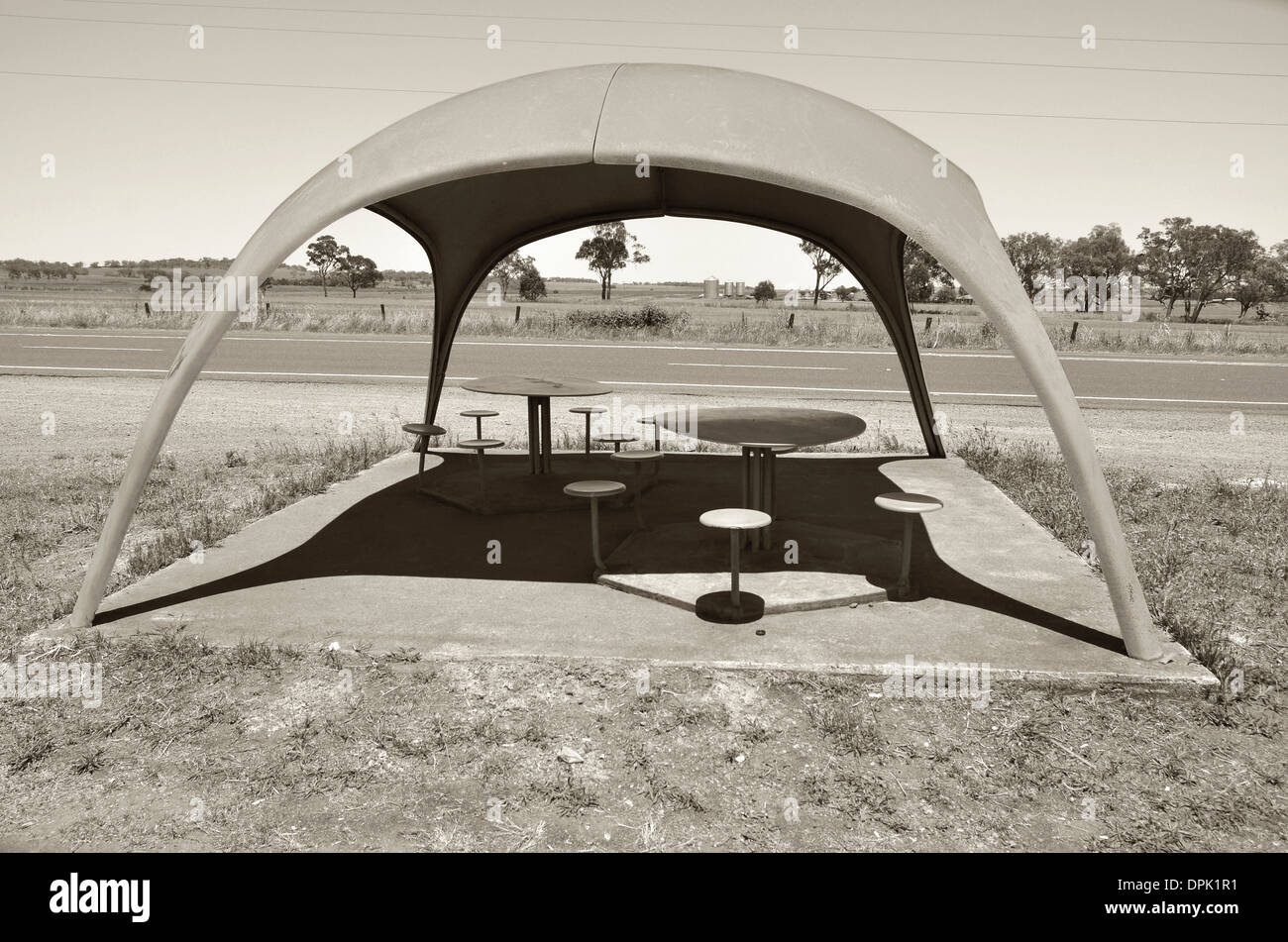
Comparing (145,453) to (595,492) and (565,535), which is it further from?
(565,535)

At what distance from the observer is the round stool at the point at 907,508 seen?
17.3 feet

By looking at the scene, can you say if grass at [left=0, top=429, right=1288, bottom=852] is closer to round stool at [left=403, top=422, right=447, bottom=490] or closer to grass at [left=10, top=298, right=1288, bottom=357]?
round stool at [left=403, top=422, right=447, bottom=490]

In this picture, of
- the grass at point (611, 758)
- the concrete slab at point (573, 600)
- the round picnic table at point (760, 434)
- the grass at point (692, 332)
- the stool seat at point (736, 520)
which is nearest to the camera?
the grass at point (611, 758)

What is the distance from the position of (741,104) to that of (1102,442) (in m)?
8.61

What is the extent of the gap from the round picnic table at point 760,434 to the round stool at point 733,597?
34.7 inches

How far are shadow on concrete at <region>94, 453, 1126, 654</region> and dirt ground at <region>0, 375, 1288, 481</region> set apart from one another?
85.1 inches

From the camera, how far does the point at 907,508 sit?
5.27 meters

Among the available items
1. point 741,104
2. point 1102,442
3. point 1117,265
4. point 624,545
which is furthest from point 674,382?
point 1117,265

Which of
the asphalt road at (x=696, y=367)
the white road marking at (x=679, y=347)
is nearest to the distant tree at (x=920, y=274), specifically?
the white road marking at (x=679, y=347)

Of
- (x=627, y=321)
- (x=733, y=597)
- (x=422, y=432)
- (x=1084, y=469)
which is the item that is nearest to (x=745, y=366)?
(x=627, y=321)

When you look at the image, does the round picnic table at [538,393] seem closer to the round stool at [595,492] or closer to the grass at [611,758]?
the round stool at [595,492]
